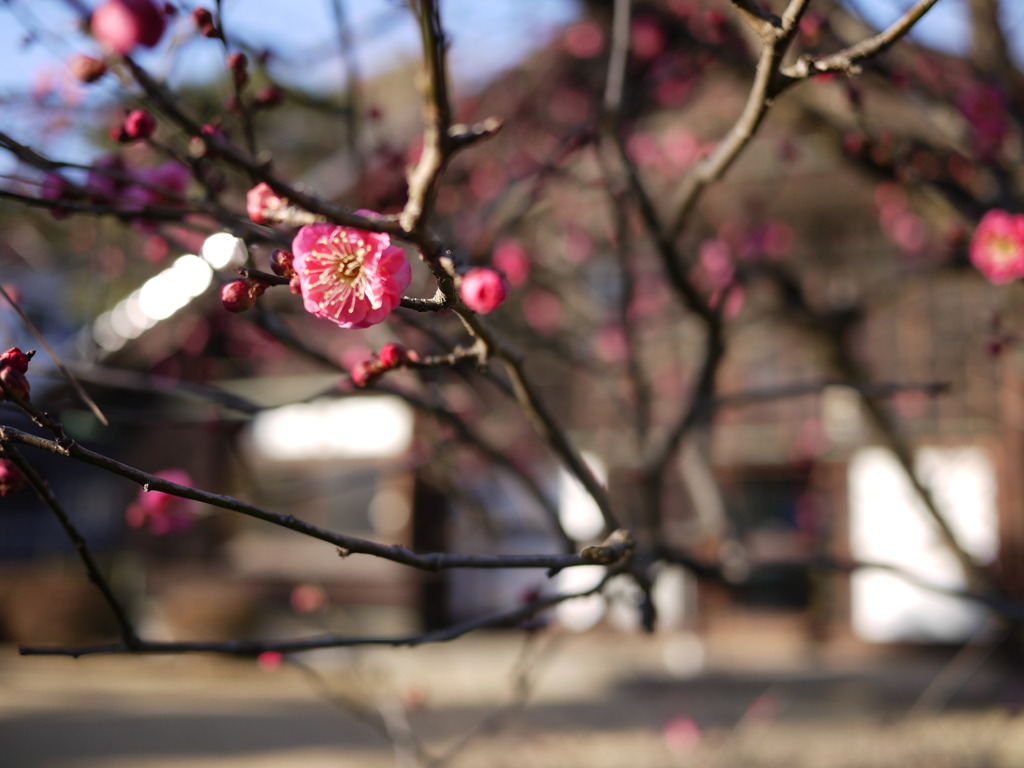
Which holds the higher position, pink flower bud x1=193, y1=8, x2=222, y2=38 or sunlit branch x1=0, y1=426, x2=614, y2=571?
pink flower bud x1=193, y1=8, x2=222, y2=38

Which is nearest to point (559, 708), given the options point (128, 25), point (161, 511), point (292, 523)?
point (161, 511)

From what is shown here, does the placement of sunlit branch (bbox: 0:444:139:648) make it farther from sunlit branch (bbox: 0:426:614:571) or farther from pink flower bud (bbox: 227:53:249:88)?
pink flower bud (bbox: 227:53:249:88)

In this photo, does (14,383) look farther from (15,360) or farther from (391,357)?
(391,357)

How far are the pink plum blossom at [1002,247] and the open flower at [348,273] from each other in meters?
1.50

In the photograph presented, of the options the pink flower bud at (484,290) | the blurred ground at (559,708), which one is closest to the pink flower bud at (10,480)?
the pink flower bud at (484,290)

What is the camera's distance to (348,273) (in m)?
1.02

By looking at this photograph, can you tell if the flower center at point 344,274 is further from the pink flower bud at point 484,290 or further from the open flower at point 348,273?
the pink flower bud at point 484,290

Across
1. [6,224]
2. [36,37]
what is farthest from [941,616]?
[36,37]

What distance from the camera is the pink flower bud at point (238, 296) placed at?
0.96 metres

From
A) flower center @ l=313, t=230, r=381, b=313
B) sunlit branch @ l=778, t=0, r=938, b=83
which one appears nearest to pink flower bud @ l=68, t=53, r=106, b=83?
flower center @ l=313, t=230, r=381, b=313

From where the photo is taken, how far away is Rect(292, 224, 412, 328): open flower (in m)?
0.93

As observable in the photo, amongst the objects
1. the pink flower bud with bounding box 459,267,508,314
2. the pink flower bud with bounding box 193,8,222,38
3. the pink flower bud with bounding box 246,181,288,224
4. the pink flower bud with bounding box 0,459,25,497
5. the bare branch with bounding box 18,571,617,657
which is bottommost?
the bare branch with bounding box 18,571,617,657

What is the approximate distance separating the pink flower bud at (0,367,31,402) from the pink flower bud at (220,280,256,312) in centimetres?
32

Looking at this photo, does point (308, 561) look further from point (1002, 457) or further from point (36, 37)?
point (36, 37)
